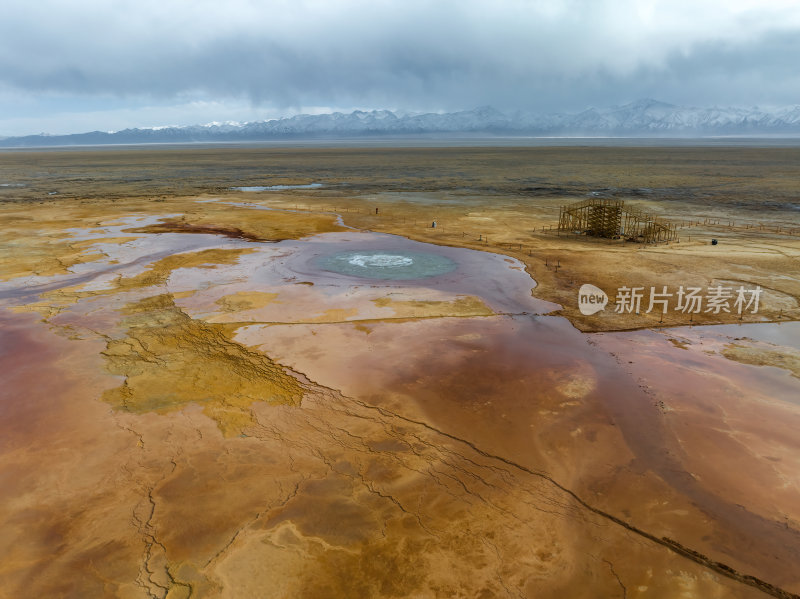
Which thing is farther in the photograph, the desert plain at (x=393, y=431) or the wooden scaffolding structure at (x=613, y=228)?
the wooden scaffolding structure at (x=613, y=228)

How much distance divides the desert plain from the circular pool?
1.29ft

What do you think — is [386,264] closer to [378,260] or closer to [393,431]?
[378,260]

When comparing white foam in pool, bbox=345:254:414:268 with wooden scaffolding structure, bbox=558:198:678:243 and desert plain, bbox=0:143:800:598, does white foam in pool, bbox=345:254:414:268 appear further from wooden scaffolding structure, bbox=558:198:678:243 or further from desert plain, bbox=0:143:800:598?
wooden scaffolding structure, bbox=558:198:678:243

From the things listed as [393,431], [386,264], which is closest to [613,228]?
[386,264]

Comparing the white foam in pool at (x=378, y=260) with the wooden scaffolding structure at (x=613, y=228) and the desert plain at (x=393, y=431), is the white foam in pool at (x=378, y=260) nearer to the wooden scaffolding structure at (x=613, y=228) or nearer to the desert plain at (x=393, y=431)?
the desert plain at (x=393, y=431)

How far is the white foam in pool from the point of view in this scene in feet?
83.0

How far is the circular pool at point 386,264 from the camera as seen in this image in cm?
2350

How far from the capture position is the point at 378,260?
26094mm

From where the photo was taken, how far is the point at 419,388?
12.8 metres

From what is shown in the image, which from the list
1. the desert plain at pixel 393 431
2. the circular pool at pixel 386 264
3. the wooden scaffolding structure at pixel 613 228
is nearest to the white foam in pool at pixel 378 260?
the circular pool at pixel 386 264

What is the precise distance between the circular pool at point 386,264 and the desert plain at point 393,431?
0.39m

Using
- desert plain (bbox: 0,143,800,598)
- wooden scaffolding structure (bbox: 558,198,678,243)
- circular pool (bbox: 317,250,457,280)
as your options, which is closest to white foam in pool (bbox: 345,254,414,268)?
circular pool (bbox: 317,250,457,280)

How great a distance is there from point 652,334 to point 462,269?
33.6ft

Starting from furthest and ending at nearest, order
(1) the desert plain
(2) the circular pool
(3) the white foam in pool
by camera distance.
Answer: (3) the white foam in pool → (2) the circular pool → (1) the desert plain
